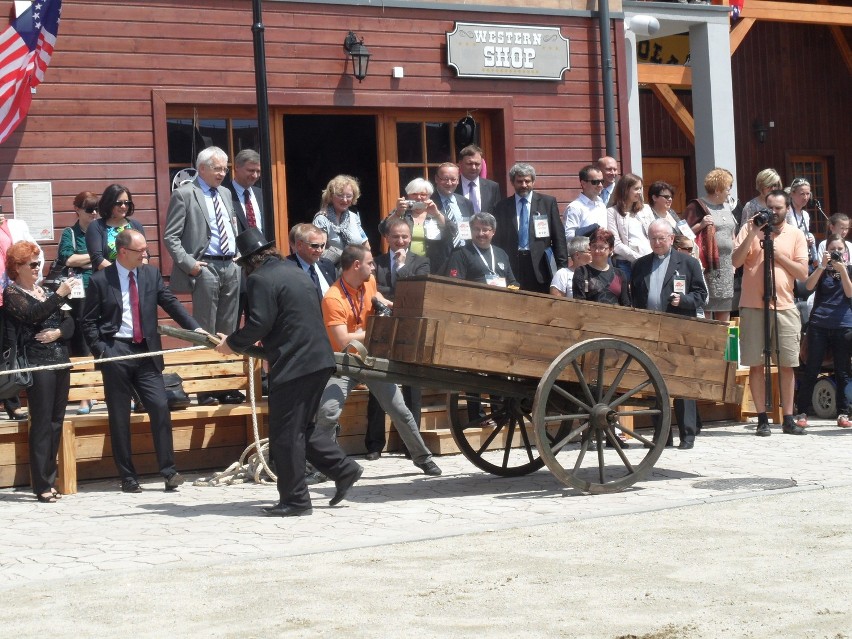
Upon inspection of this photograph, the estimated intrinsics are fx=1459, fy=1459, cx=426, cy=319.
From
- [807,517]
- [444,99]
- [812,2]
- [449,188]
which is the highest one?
[812,2]

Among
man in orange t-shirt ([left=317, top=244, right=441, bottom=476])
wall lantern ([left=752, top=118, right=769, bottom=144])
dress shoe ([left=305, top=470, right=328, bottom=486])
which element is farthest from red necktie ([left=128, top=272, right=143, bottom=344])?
wall lantern ([left=752, top=118, right=769, bottom=144])

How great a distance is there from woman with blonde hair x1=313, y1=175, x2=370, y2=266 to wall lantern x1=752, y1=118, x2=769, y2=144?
12289 mm

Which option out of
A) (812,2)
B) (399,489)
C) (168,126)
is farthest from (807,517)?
(812,2)

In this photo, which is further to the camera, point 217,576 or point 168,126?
point 168,126

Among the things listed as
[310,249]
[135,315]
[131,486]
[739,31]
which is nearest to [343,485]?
[131,486]

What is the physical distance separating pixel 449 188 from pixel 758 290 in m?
2.80

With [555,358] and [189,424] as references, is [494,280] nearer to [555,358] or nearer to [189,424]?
[555,358]

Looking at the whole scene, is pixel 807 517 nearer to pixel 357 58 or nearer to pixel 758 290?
pixel 758 290

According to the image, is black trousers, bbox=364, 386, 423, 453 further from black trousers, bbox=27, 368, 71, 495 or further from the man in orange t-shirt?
black trousers, bbox=27, 368, 71, 495

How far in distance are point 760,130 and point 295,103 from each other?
34.1 ft

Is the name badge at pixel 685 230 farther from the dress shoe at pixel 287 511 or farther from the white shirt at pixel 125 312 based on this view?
the dress shoe at pixel 287 511

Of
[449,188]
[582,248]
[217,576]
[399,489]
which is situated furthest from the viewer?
[449,188]

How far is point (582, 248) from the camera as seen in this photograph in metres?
11.2

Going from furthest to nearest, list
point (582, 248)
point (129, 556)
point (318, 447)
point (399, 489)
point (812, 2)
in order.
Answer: point (812, 2) < point (582, 248) < point (399, 489) < point (318, 447) < point (129, 556)
